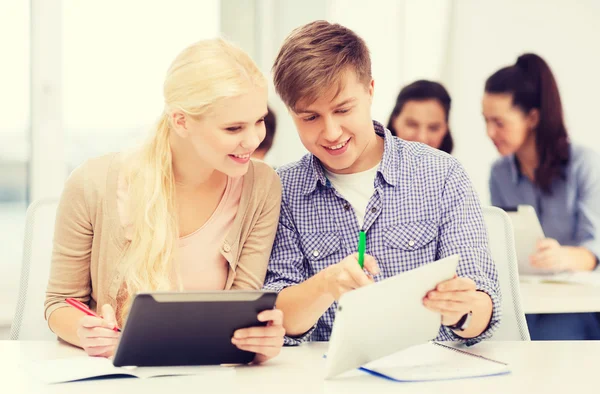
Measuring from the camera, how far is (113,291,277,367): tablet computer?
1149 millimetres

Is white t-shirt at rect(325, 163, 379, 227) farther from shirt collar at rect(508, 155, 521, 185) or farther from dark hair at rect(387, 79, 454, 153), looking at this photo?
shirt collar at rect(508, 155, 521, 185)

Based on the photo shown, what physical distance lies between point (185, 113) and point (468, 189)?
0.62 meters

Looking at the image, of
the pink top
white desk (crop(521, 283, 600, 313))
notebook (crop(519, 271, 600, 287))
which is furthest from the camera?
notebook (crop(519, 271, 600, 287))

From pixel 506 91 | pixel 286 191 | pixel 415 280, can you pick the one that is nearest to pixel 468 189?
pixel 286 191

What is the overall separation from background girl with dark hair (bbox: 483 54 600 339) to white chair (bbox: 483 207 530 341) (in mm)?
1644

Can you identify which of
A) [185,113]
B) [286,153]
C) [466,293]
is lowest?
[286,153]

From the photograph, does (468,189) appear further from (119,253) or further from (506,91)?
(506,91)

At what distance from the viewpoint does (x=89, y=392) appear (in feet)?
3.60

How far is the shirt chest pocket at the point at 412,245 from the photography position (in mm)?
1642

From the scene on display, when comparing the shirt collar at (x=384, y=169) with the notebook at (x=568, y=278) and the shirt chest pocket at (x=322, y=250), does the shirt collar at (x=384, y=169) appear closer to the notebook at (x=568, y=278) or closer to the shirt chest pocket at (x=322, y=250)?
the shirt chest pocket at (x=322, y=250)

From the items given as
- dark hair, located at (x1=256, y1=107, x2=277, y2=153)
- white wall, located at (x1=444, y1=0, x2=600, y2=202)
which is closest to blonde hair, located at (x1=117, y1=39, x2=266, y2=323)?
dark hair, located at (x1=256, y1=107, x2=277, y2=153)

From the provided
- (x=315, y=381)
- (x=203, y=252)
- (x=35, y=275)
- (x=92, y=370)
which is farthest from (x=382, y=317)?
(x=35, y=275)

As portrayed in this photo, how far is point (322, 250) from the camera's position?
1674 mm

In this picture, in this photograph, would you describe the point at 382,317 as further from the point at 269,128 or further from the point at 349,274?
the point at 269,128
